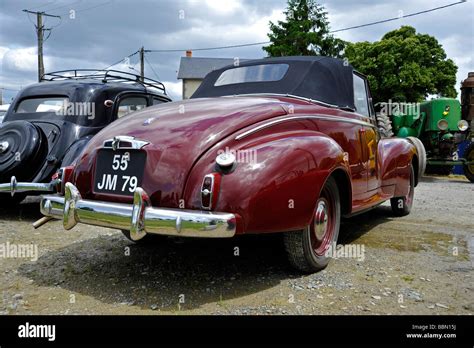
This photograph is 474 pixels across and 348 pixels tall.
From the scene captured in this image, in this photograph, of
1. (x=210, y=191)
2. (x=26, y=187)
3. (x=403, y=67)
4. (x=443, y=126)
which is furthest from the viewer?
(x=403, y=67)

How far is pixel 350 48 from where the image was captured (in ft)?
84.2

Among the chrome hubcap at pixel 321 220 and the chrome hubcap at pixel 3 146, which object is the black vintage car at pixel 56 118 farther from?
the chrome hubcap at pixel 321 220

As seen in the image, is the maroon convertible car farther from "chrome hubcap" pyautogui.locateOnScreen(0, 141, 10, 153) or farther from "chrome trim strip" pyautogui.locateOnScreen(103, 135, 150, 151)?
"chrome hubcap" pyautogui.locateOnScreen(0, 141, 10, 153)

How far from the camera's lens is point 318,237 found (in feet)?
11.3

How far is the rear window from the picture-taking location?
6082mm

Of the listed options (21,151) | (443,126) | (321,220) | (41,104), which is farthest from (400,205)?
(443,126)

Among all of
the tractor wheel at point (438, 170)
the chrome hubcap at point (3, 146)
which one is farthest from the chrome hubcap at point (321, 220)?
the tractor wheel at point (438, 170)

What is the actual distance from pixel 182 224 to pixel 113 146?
909 millimetres

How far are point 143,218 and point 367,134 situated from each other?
9.04 ft

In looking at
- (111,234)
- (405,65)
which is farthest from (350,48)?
(111,234)

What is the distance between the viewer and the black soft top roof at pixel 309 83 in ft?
13.0

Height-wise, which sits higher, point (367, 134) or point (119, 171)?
point (367, 134)

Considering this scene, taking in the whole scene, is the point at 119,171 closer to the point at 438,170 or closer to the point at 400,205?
the point at 400,205
